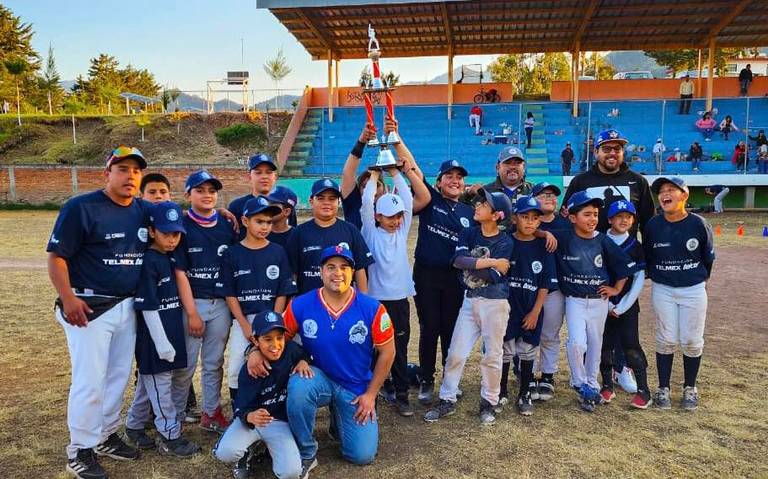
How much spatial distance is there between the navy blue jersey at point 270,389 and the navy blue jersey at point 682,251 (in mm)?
3137

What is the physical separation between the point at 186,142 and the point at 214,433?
2495 cm

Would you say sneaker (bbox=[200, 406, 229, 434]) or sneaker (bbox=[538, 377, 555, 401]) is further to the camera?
sneaker (bbox=[538, 377, 555, 401])

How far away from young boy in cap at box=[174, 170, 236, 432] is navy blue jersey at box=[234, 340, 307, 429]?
641 mm

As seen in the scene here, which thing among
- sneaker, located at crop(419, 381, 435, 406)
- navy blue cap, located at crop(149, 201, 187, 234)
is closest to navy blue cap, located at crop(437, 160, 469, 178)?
sneaker, located at crop(419, 381, 435, 406)

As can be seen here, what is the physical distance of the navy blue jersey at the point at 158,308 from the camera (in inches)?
158

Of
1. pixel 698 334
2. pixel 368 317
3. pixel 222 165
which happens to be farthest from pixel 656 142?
pixel 368 317

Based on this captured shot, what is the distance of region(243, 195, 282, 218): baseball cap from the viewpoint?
4.18 metres

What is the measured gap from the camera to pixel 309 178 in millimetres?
21781

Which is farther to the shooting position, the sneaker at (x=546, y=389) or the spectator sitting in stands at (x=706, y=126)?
the spectator sitting in stands at (x=706, y=126)

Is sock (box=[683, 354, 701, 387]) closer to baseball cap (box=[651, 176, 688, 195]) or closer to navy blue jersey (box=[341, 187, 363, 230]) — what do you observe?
baseball cap (box=[651, 176, 688, 195])

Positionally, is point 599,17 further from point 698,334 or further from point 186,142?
point 698,334

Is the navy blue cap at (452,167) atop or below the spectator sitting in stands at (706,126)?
below

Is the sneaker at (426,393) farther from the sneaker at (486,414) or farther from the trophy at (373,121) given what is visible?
the trophy at (373,121)

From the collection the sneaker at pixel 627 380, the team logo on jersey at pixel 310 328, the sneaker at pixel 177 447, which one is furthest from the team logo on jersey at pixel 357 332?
the sneaker at pixel 627 380
